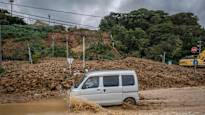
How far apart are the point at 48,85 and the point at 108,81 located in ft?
41.3

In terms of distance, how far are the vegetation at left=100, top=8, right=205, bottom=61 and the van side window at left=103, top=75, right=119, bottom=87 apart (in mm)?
32773

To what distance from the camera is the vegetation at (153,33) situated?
54.2 metres

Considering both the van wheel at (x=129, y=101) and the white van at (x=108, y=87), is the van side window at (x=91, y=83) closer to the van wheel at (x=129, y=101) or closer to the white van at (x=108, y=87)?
the white van at (x=108, y=87)

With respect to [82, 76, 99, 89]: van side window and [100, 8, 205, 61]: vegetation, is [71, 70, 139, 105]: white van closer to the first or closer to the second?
[82, 76, 99, 89]: van side window

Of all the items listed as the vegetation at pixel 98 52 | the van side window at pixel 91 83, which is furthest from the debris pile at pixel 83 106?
the vegetation at pixel 98 52

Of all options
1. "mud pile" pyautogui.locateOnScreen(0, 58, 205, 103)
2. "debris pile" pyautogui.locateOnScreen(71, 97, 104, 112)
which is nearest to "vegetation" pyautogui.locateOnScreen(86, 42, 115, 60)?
"mud pile" pyautogui.locateOnScreen(0, 58, 205, 103)

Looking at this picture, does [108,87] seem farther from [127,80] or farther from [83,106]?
[83,106]

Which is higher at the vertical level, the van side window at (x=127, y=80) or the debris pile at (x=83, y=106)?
the van side window at (x=127, y=80)

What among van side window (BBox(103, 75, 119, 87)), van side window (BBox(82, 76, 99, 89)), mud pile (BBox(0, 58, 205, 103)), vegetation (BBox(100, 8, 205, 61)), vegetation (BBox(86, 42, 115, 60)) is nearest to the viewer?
van side window (BBox(82, 76, 99, 89))

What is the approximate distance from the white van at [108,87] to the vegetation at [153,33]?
3266 cm

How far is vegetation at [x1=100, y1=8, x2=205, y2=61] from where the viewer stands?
54.2 meters

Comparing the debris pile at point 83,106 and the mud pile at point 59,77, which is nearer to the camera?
the debris pile at point 83,106

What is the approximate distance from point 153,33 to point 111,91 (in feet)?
141

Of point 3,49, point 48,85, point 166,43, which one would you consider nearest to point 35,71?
point 48,85
